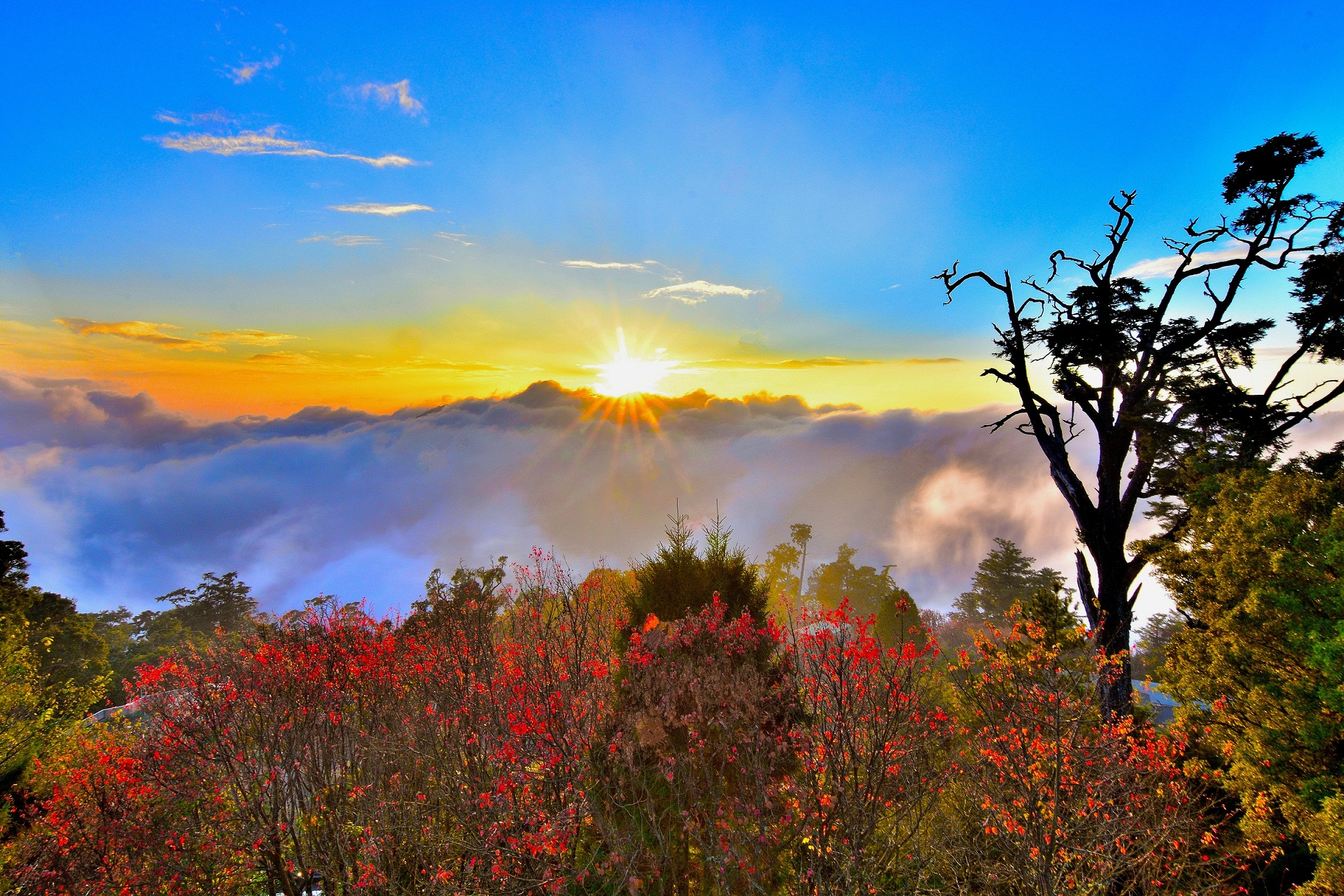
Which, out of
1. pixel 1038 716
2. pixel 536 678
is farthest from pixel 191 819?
pixel 1038 716

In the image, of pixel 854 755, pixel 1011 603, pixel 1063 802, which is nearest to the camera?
pixel 854 755

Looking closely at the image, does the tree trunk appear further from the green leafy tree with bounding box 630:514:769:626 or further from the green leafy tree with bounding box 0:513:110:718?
the green leafy tree with bounding box 0:513:110:718

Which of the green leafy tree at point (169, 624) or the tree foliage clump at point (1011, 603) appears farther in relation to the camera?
the green leafy tree at point (169, 624)

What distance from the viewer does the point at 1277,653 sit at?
1287cm

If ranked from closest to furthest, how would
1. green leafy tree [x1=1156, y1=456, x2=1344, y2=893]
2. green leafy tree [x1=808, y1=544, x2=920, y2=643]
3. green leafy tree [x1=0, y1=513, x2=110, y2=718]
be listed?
green leafy tree [x1=1156, y1=456, x2=1344, y2=893] → green leafy tree [x1=0, y1=513, x2=110, y2=718] → green leafy tree [x1=808, y1=544, x2=920, y2=643]

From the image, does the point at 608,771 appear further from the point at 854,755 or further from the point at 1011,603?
the point at 1011,603

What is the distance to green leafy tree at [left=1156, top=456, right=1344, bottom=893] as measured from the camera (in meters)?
11.6

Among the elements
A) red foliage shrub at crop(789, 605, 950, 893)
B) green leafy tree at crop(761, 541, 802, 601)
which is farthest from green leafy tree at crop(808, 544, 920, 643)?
red foliage shrub at crop(789, 605, 950, 893)

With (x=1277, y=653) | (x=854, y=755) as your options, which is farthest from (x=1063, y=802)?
(x=1277, y=653)

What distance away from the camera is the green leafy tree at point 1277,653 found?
37.9 feet

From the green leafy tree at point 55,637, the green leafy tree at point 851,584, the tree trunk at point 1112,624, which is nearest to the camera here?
the tree trunk at point 1112,624

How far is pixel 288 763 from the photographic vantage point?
11.9 m

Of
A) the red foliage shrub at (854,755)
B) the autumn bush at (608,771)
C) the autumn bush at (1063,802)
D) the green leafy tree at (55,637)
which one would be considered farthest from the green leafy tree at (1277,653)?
the green leafy tree at (55,637)

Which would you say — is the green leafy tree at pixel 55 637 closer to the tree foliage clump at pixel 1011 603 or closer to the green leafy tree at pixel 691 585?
the green leafy tree at pixel 691 585
